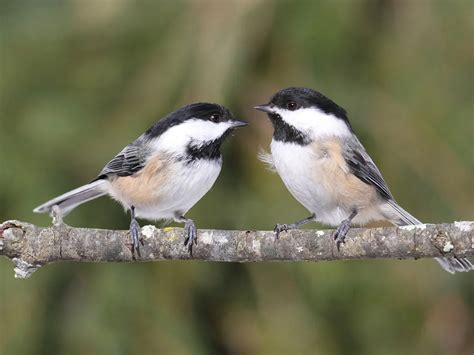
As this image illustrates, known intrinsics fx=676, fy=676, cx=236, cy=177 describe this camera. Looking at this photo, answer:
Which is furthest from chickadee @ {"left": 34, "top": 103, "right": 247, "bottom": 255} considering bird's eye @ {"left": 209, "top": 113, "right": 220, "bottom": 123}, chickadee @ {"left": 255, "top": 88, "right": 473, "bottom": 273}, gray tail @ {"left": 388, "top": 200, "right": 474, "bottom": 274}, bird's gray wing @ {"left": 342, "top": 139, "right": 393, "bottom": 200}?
gray tail @ {"left": 388, "top": 200, "right": 474, "bottom": 274}

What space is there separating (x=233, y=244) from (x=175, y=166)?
504 mm

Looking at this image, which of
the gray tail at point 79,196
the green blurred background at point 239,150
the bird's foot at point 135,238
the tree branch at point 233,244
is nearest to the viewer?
the tree branch at point 233,244

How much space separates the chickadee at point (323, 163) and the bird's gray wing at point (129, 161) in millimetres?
392

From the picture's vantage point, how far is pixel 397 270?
2.64m

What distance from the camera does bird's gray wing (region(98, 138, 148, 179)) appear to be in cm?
210

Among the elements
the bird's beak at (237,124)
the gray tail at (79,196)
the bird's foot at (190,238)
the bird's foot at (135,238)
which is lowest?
the gray tail at (79,196)

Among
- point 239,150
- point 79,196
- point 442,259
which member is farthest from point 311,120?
point 79,196

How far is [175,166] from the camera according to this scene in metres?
1.94

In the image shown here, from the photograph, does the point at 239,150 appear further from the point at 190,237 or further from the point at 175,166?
the point at 190,237

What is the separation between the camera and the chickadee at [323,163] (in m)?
1.85

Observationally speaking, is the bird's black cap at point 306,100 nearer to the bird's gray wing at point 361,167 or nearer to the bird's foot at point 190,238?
the bird's gray wing at point 361,167

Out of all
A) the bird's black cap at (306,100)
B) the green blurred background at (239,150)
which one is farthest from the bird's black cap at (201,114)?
the green blurred background at (239,150)

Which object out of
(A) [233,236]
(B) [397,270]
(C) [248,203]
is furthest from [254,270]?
(A) [233,236]

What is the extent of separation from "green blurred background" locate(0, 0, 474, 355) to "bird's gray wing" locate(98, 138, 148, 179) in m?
0.34
